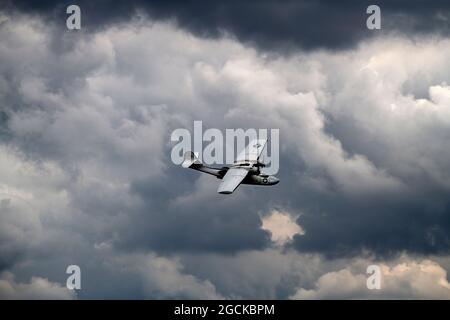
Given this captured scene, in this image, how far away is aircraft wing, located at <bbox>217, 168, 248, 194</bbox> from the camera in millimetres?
153125

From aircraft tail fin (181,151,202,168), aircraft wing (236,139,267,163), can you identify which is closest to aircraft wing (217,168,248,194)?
aircraft wing (236,139,267,163)

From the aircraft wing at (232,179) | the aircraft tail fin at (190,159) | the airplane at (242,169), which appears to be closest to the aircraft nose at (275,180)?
the airplane at (242,169)

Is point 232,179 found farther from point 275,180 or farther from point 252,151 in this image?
point 252,151

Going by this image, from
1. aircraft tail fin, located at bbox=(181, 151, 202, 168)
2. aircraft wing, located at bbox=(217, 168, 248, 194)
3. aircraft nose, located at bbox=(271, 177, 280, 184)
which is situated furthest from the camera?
aircraft tail fin, located at bbox=(181, 151, 202, 168)

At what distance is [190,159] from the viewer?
593ft

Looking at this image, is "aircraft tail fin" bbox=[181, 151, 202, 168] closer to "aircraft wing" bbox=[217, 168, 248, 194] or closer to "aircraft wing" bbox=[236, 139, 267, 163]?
"aircraft wing" bbox=[236, 139, 267, 163]

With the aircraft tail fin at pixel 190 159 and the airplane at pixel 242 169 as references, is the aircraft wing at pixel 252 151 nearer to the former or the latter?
the airplane at pixel 242 169

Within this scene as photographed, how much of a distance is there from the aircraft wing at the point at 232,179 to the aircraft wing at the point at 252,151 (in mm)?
7865

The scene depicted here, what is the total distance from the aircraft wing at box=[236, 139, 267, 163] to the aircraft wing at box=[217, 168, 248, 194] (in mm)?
7865

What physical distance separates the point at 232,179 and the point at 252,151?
70.2 feet

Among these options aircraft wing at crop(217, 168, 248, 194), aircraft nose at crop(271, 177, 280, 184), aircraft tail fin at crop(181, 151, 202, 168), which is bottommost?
aircraft wing at crop(217, 168, 248, 194)

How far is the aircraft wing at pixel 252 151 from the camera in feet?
570
